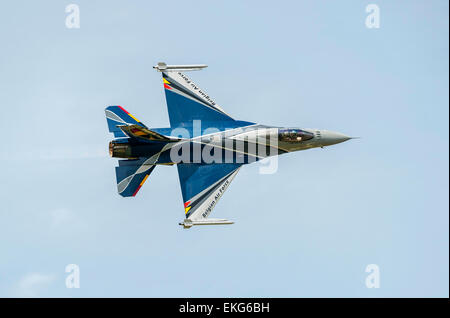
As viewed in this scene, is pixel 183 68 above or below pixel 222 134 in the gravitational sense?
above

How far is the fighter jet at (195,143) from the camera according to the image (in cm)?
3469

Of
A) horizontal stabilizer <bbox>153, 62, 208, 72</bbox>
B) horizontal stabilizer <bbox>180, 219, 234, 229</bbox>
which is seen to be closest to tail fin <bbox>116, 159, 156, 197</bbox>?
horizontal stabilizer <bbox>180, 219, 234, 229</bbox>

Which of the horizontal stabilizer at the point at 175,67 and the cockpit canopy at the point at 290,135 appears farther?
the horizontal stabilizer at the point at 175,67

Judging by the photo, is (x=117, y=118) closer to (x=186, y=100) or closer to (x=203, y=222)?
(x=186, y=100)

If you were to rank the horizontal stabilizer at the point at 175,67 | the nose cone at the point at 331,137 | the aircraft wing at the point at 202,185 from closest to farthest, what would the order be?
the aircraft wing at the point at 202,185
the nose cone at the point at 331,137
the horizontal stabilizer at the point at 175,67

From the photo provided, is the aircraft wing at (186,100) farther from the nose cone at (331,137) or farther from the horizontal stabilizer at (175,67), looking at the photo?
the nose cone at (331,137)

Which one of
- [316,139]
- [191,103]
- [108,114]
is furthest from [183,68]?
[316,139]

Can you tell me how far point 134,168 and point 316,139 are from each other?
9.00 m

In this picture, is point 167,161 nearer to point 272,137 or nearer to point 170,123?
point 170,123

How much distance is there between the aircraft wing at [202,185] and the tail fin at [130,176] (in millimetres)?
1832

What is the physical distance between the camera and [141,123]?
35.2 metres

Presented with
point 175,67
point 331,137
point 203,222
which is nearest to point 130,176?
point 203,222

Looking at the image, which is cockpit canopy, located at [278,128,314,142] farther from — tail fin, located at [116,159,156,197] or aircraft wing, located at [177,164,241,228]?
tail fin, located at [116,159,156,197]

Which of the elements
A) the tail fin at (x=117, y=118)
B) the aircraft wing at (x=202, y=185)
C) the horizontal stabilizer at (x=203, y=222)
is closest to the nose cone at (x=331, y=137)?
the aircraft wing at (x=202, y=185)
